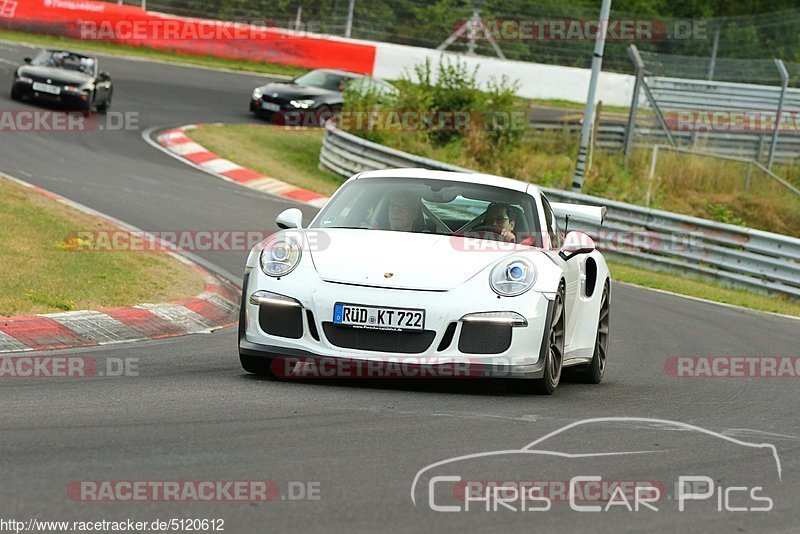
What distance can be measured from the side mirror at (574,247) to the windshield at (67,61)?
19.1 meters

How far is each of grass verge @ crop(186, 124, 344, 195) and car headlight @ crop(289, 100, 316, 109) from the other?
0.58 m

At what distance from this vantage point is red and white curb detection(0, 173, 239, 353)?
8336 mm

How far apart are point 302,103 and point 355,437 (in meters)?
24.5

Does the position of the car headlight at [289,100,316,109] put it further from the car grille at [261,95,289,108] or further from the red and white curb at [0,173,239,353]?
the red and white curb at [0,173,239,353]

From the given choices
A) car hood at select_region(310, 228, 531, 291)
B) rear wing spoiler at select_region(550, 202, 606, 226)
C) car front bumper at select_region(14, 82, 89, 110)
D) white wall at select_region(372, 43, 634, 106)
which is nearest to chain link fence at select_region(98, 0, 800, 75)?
white wall at select_region(372, 43, 634, 106)

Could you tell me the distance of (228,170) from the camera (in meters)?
23.1

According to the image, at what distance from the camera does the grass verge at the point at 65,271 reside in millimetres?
9484

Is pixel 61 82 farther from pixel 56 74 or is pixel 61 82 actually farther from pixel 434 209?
pixel 434 209

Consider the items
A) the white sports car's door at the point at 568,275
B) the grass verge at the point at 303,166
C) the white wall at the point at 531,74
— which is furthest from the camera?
the white wall at the point at 531,74

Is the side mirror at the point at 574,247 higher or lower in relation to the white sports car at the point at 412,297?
higher

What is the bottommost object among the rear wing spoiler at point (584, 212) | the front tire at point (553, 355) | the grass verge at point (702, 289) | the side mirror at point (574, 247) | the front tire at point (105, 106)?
the grass verge at point (702, 289)

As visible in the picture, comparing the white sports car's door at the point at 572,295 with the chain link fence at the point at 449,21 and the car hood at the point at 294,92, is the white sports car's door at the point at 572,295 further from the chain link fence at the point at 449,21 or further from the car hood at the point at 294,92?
the chain link fence at the point at 449,21

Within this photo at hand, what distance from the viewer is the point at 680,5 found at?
56750mm

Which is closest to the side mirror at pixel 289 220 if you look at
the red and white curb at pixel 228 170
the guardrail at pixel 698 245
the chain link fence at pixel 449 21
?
the guardrail at pixel 698 245
